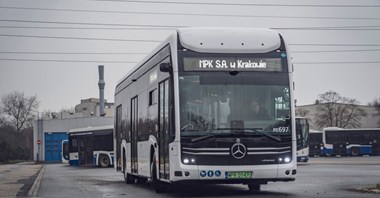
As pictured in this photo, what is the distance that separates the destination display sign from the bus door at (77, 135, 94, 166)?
36.9 m

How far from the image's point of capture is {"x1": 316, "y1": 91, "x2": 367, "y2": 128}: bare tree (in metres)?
104

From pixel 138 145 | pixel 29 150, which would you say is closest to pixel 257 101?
pixel 138 145

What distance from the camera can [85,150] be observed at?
52.9 meters

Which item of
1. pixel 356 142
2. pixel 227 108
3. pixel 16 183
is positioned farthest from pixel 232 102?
pixel 356 142

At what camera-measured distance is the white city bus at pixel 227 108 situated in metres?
15.2

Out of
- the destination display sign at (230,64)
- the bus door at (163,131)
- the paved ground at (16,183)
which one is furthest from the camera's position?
the paved ground at (16,183)

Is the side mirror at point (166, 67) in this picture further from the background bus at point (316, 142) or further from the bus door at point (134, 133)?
the background bus at point (316, 142)

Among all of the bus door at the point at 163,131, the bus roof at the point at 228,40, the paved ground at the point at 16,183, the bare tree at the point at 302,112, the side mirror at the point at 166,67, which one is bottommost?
the paved ground at the point at 16,183

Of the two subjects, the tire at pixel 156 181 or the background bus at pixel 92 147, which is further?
the background bus at pixel 92 147

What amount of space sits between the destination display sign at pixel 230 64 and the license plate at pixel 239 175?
2292mm

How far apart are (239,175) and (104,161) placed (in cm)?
3571

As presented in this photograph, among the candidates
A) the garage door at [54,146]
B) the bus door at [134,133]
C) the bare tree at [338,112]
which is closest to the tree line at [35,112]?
the bare tree at [338,112]

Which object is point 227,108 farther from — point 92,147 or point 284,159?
point 92,147

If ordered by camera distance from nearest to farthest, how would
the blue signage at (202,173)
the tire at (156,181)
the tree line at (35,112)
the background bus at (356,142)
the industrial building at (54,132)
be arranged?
the blue signage at (202,173) → the tire at (156,181) → the background bus at (356,142) → the industrial building at (54,132) → the tree line at (35,112)
